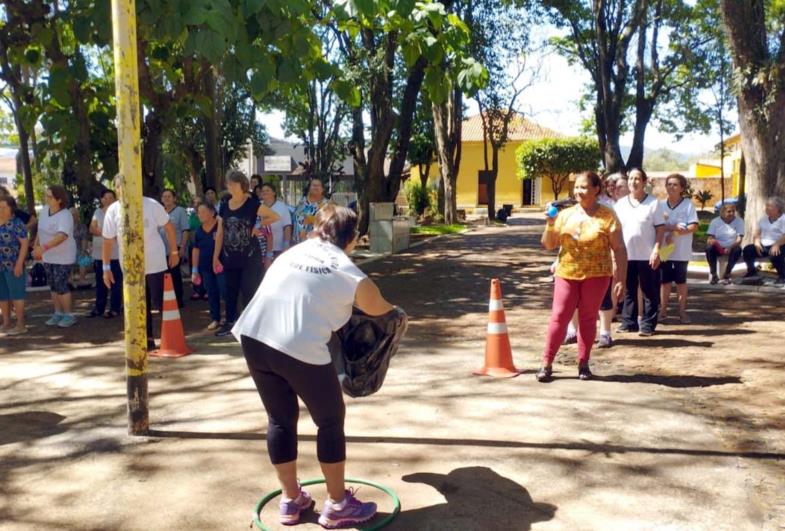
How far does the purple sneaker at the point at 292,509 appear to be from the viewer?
12.8 ft

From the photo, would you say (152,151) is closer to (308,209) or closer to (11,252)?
(308,209)

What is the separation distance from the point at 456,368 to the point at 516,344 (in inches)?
53.7

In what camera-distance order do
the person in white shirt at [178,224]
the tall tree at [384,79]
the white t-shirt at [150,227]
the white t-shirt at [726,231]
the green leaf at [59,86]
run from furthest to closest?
the white t-shirt at [726,231]
the person in white shirt at [178,224]
the green leaf at [59,86]
the tall tree at [384,79]
the white t-shirt at [150,227]

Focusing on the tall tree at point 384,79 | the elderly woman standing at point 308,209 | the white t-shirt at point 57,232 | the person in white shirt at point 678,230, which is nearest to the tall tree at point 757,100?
the tall tree at point 384,79

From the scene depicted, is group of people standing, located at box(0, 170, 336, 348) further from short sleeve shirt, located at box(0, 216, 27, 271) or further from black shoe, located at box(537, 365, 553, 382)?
black shoe, located at box(537, 365, 553, 382)

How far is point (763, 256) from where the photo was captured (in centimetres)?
1238

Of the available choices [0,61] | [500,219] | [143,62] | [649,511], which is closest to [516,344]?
[649,511]

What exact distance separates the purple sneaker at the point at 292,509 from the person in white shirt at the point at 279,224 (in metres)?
5.64

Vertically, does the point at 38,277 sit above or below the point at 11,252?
below

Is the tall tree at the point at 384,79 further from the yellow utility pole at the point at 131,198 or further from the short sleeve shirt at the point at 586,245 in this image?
the yellow utility pole at the point at 131,198

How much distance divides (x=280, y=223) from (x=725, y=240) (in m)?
7.20

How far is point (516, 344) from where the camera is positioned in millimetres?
8344

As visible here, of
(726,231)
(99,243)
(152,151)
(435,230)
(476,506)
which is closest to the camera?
(476,506)

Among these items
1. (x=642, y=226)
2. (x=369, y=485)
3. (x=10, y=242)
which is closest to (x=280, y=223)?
(x=10, y=242)
